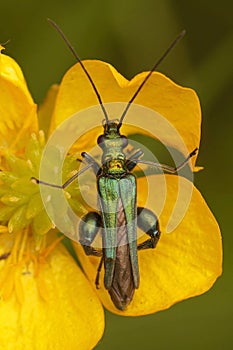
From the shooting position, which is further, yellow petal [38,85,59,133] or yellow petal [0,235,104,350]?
yellow petal [38,85,59,133]

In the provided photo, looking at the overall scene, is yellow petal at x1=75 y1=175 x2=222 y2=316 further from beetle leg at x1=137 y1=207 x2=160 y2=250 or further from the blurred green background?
the blurred green background

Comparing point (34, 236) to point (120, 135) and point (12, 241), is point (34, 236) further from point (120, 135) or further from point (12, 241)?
point (120, 135)

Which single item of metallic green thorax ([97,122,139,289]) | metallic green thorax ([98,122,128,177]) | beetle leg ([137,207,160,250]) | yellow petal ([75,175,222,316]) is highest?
metallic green thorax ([98,122,128,177])

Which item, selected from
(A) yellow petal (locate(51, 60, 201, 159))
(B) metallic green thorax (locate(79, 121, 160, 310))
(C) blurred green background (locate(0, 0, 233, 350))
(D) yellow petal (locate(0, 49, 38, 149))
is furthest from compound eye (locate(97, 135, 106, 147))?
(C) blurred green background (locate(0, 0, 233, 350))

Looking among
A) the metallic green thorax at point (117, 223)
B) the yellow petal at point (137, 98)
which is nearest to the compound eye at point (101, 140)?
the metallic green thorax at point (117, 223)

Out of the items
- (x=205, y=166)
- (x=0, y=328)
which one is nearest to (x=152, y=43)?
(x=205, y=166)

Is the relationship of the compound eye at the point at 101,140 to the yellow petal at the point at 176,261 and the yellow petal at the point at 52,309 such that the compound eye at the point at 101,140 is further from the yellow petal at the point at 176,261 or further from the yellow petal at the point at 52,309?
the yellow petal at the point at 52,309

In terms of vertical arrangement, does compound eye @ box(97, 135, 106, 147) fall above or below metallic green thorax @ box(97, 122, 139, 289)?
above
